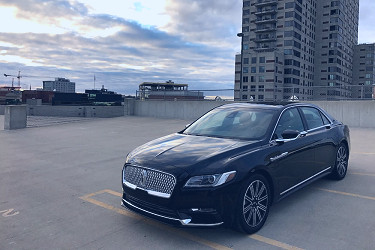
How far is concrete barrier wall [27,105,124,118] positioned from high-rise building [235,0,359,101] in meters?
50.8

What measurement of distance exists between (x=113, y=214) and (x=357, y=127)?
14.1 meters

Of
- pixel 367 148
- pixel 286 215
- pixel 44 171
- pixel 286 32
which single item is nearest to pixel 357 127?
pixel 367 148

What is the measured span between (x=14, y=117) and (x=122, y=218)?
46.6 feet

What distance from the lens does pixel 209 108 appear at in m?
19.4

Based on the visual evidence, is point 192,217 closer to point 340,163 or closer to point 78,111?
point 340,163

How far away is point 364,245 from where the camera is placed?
3451 millimetres

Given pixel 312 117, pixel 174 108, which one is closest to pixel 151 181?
pixel 312 117

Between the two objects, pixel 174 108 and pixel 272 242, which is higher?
pixel 174 108

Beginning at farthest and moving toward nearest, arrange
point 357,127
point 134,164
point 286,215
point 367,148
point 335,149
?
point 357,127, point 367,148, point 335,149, point 286,215, point 134,164

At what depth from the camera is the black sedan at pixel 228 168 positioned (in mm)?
3408

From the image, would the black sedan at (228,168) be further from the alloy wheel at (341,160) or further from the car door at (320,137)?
the alloy wheel at (341,160)

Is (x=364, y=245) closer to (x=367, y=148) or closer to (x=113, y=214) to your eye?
(x=113, y=214)

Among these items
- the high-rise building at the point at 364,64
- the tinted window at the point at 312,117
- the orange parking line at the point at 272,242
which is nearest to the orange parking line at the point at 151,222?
the orange parking line at the point at 272,242

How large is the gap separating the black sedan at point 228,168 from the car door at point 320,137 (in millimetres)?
24
